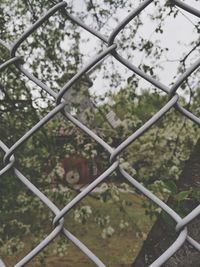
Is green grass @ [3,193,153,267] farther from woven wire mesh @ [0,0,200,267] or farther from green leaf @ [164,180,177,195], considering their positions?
woven wire mesh @ [0,0,200,267]

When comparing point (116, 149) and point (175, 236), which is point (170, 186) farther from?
point (175, 236)

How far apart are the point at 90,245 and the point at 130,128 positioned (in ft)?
17.3

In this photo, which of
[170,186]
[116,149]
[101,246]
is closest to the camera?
[116,149]

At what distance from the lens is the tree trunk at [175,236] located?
236 cm

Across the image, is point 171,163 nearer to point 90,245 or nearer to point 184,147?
point 184,147

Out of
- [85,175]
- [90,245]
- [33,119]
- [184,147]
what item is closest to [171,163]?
[184,147]

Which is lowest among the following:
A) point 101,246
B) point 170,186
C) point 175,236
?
point 101,246

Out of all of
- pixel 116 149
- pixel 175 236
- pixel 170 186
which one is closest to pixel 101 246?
pixel 175 236

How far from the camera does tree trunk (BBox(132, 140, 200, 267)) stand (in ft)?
7.75

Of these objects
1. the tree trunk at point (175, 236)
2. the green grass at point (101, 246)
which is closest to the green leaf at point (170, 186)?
the tree trunk at point (175, 236)

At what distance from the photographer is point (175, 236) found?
247 cm

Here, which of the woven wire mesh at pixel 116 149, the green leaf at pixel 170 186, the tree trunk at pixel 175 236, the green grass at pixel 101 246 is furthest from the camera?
the green grass at pixel 101 246

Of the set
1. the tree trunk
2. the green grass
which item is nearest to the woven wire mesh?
the tree trunk

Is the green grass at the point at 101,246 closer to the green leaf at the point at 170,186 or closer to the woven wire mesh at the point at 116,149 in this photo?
the green leaf at the point at 170,186
